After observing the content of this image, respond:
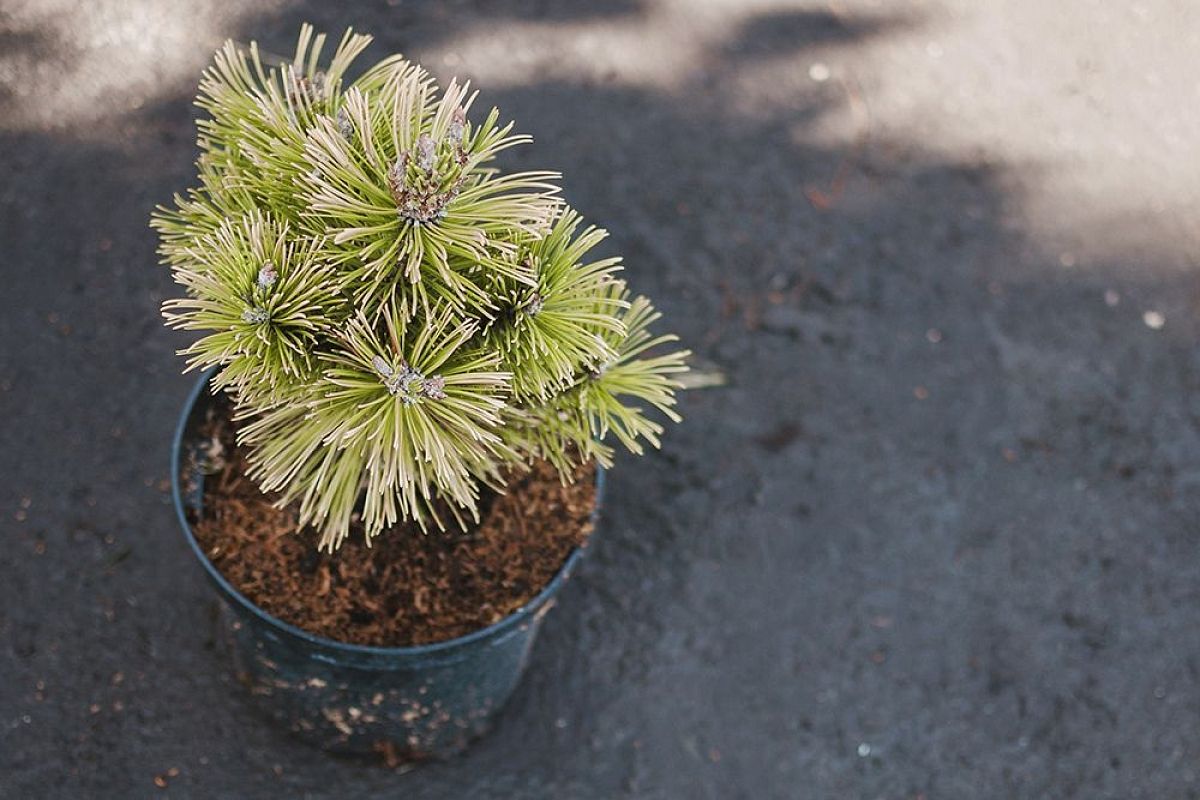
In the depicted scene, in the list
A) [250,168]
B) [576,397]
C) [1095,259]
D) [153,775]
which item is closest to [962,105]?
[1095,259]

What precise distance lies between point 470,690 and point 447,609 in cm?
22

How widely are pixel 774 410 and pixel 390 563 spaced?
41.1 inches

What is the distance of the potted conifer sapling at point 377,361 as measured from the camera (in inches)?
44.2

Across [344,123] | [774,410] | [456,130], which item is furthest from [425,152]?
[774,410]

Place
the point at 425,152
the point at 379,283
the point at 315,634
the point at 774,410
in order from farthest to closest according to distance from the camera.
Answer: the point at 774,410 → the point at 315,634 → the point at 379,283 → the point at 425,152

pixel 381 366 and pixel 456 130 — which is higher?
pixel 456 130

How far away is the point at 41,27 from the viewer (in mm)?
2496

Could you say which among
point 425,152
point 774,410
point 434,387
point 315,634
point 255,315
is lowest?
point 774,410

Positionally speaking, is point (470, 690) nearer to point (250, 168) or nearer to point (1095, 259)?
point (250, 168)

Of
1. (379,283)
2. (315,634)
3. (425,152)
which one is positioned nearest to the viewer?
(425,152)

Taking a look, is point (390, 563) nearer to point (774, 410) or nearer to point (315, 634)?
point (315, 634)

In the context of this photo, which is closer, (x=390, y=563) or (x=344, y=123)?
(x=344, y=123)

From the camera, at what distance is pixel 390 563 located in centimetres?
162

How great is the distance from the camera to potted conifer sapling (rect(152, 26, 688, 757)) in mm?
1122
